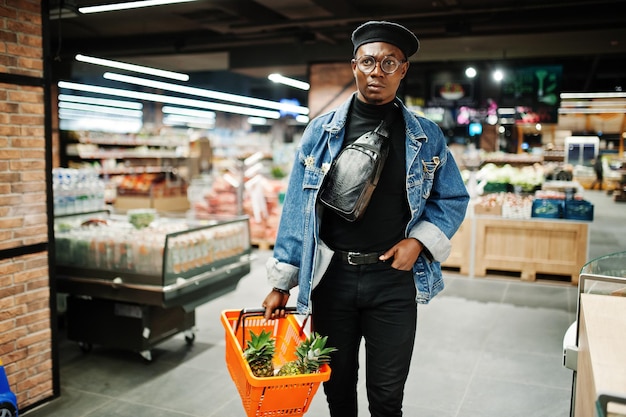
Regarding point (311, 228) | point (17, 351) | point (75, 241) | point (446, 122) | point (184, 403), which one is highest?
point (446, 122)

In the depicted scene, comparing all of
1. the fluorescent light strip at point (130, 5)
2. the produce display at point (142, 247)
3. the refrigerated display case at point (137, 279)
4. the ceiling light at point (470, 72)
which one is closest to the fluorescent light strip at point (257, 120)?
the ceiling light at point (470, 72)

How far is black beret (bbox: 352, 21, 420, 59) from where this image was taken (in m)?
2.01

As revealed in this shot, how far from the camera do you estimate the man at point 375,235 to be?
6.89 feet

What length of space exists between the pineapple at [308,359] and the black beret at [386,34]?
1.08 m

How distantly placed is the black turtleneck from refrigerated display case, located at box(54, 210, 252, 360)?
226cm

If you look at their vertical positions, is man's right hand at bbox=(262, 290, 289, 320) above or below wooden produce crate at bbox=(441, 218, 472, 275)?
above

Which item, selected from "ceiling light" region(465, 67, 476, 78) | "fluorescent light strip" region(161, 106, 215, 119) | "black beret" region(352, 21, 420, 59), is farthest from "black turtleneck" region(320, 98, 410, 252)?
"fluorescent light strip" region(161, 106, 215, 119)

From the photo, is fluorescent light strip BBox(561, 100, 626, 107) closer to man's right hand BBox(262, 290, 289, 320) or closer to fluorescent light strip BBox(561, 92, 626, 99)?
fluorescent light strip BBox(561, 92, 626, 99)

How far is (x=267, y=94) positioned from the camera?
21.7 metres

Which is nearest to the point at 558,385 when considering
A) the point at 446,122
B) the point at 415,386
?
the point at 415,386

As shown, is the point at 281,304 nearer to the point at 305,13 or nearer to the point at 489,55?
the point at 305,13

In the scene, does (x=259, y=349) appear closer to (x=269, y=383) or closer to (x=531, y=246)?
(x=269, y=383)

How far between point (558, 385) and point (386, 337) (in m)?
2.37

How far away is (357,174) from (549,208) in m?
5.52
